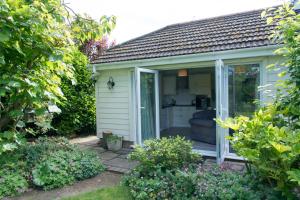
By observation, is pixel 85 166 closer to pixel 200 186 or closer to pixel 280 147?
pixel 200 186

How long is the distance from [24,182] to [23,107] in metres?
1.41

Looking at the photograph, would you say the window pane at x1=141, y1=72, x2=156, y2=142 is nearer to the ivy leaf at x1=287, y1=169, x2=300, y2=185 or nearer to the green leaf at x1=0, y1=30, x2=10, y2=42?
the green leaf at x1=0, y1=30, x2=10, y2=42

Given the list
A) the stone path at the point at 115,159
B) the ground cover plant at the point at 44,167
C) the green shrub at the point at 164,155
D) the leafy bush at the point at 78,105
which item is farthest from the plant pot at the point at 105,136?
the green shrub at the point at 164,155

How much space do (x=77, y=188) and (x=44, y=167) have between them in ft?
2.59

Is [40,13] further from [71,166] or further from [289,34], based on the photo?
[289,34]

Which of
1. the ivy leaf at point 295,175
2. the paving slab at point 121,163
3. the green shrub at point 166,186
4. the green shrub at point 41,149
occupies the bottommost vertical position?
the paving slab at point 121,163

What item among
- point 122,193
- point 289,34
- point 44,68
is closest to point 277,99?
point 289,34

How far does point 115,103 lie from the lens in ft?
22.5

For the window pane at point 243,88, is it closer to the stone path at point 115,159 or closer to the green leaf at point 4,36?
the stone path at point 115,159

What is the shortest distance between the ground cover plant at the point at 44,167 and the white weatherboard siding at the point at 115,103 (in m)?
1.78

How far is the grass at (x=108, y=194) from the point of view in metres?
3.65

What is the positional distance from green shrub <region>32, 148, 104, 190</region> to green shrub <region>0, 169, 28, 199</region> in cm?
21

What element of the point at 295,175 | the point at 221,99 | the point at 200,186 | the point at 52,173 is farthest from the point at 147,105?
the point at 295,175

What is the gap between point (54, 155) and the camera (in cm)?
463
